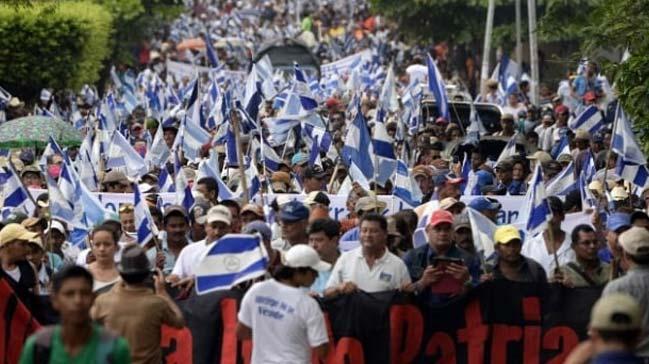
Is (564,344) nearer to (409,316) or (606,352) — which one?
(409,316)

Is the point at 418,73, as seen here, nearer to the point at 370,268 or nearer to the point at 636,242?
the point at 370,268

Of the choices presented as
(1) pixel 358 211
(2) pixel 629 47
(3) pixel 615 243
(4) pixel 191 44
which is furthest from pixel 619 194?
(4) pixel 191 44

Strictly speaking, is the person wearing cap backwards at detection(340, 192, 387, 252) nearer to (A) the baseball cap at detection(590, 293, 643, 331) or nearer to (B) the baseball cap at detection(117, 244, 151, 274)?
(B) the baseball cap at detection(117, 244, 151, 274)

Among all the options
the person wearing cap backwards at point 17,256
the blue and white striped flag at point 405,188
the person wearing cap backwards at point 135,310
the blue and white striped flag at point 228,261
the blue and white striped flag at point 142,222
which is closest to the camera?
the person wearing cap backwards at point 135,310

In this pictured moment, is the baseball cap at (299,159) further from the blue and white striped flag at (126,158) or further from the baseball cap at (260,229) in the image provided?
the baseball cap at (260,229)

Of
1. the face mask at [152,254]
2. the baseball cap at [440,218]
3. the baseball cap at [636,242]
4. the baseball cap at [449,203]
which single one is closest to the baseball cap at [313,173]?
the baseball cap at [449,203]

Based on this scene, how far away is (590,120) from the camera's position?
24766 mm

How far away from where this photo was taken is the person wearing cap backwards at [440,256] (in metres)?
13.0

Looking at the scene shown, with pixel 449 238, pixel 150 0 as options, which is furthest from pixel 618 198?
pixel 150 0

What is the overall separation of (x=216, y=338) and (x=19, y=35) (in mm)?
23582

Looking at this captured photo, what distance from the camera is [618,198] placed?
1814 centimetres

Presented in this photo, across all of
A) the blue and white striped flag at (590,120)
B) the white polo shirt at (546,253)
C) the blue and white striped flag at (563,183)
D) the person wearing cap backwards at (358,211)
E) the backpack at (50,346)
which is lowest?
the blue and white striped flag at (590,120)

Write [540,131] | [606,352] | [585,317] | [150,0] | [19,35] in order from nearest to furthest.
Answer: [606,352] < [585,317] < [540,131] < [19,35] < [150,0]

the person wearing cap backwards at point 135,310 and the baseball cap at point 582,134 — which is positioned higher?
the person wearing cap backwards at point 135,310
